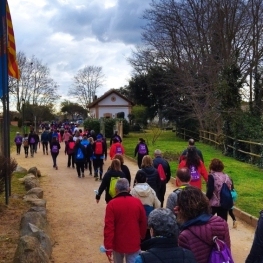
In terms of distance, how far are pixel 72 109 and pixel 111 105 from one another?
3569 centimetres

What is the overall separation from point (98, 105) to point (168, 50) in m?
28.9

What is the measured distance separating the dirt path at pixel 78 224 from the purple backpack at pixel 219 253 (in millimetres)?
4374

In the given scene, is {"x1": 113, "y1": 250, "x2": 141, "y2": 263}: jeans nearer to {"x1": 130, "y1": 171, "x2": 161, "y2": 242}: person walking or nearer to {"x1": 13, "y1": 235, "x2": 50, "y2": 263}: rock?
{"x1": 130, "y1": 171, "x2": 161, "y2": 242}: person walking

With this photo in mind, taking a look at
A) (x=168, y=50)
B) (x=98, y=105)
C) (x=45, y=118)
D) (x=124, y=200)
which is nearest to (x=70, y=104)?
(x=45, y=118)

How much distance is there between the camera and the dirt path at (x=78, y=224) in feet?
27.5

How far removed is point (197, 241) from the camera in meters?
3.88

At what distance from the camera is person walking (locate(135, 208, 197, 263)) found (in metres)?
3.41

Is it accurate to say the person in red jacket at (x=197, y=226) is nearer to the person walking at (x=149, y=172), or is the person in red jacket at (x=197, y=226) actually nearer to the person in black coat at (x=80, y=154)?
the person walking at (x=149, y=172)

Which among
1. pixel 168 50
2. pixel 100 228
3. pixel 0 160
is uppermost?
pixel 168 50

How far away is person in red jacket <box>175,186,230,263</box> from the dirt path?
4344 mm

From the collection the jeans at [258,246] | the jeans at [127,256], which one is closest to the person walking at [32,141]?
the jeans at [127,256]

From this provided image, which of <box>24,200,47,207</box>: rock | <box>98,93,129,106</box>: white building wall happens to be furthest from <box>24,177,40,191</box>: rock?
<box>98,93,129,106</box>: white building wall

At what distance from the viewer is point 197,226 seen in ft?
12.8

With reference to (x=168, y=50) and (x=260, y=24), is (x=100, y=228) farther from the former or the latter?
(x=168, y=50)
